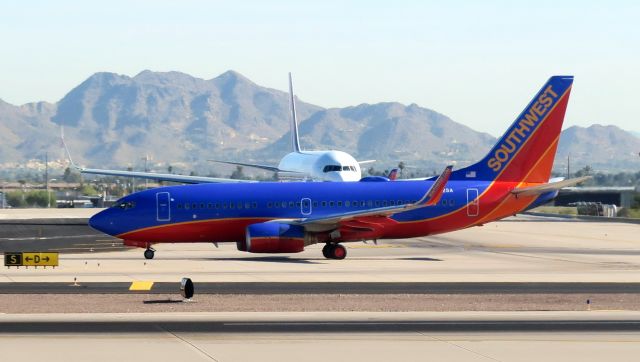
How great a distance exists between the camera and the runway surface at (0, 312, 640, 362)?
24625mm

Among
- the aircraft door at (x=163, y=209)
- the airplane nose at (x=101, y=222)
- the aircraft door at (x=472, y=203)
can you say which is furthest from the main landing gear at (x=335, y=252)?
the airplane nose at (x=101, y=222)

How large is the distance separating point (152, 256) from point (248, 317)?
24486mm

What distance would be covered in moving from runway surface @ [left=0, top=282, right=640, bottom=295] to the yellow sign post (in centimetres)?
745

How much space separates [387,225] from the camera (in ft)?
180

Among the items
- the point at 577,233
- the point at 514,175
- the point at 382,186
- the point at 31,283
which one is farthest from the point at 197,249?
the point at 577,233

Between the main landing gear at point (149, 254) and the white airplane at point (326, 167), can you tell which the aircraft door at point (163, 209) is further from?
the white airplane at point (326, 167)

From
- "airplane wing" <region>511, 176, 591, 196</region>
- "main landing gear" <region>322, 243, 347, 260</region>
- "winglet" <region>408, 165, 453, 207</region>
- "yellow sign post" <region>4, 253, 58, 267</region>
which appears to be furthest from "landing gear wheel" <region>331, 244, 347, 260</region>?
"yellow sign post" <region>4, 253, 58, 267</region>

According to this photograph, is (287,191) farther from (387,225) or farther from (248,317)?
(248,317)

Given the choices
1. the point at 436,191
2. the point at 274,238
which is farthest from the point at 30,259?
the point at 436,191

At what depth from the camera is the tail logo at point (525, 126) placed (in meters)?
56.6

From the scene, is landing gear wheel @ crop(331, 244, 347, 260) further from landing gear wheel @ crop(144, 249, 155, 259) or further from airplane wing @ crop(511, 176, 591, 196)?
airplane wing @ crop(511, 176, 591, 196)

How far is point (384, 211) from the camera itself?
53375 millimetres

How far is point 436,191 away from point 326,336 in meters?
25.3

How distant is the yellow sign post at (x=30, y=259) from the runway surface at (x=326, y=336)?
57.6 ft
